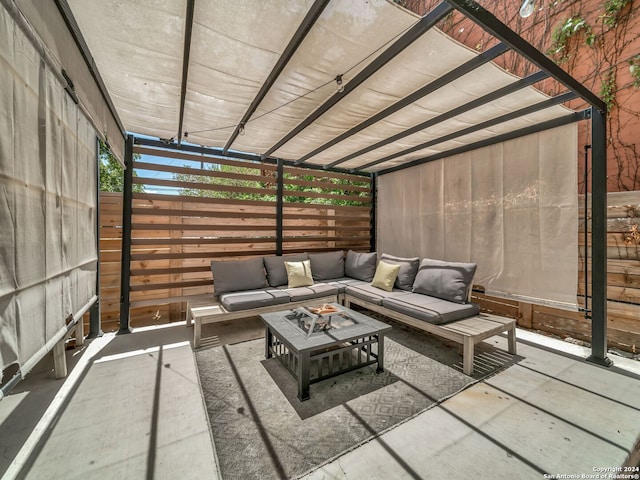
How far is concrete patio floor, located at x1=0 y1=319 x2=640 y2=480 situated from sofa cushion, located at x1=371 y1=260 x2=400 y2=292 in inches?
64.3

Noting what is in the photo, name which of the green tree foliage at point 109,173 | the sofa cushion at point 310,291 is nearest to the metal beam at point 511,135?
the sofa cushion at point 310,291

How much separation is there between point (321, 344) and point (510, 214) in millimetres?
2962

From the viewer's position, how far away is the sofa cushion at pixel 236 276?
3557mm

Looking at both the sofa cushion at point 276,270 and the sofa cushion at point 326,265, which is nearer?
the sofa cushion at point 276,270

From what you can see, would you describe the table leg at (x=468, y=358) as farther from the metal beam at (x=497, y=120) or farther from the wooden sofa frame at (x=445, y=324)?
the metal beam at (x=497, y=120)

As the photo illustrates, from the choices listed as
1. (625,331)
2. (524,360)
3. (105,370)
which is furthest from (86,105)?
(625,331)

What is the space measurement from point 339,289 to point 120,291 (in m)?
2.93

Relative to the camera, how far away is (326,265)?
14.9 ft

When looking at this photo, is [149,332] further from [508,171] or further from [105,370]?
[508,171]

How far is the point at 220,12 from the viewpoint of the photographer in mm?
1579

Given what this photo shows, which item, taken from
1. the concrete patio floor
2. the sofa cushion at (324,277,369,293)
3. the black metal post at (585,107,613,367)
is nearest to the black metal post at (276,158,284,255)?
the sofa cushion at (324,277,369,293)

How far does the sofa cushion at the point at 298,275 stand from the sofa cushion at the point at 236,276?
1.23 feet

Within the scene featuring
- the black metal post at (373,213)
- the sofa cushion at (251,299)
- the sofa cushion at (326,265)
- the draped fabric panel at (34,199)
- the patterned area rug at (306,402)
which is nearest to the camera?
the draped fabric panel at (34,199)

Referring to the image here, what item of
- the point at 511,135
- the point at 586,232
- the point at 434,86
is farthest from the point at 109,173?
the point at 586,232
